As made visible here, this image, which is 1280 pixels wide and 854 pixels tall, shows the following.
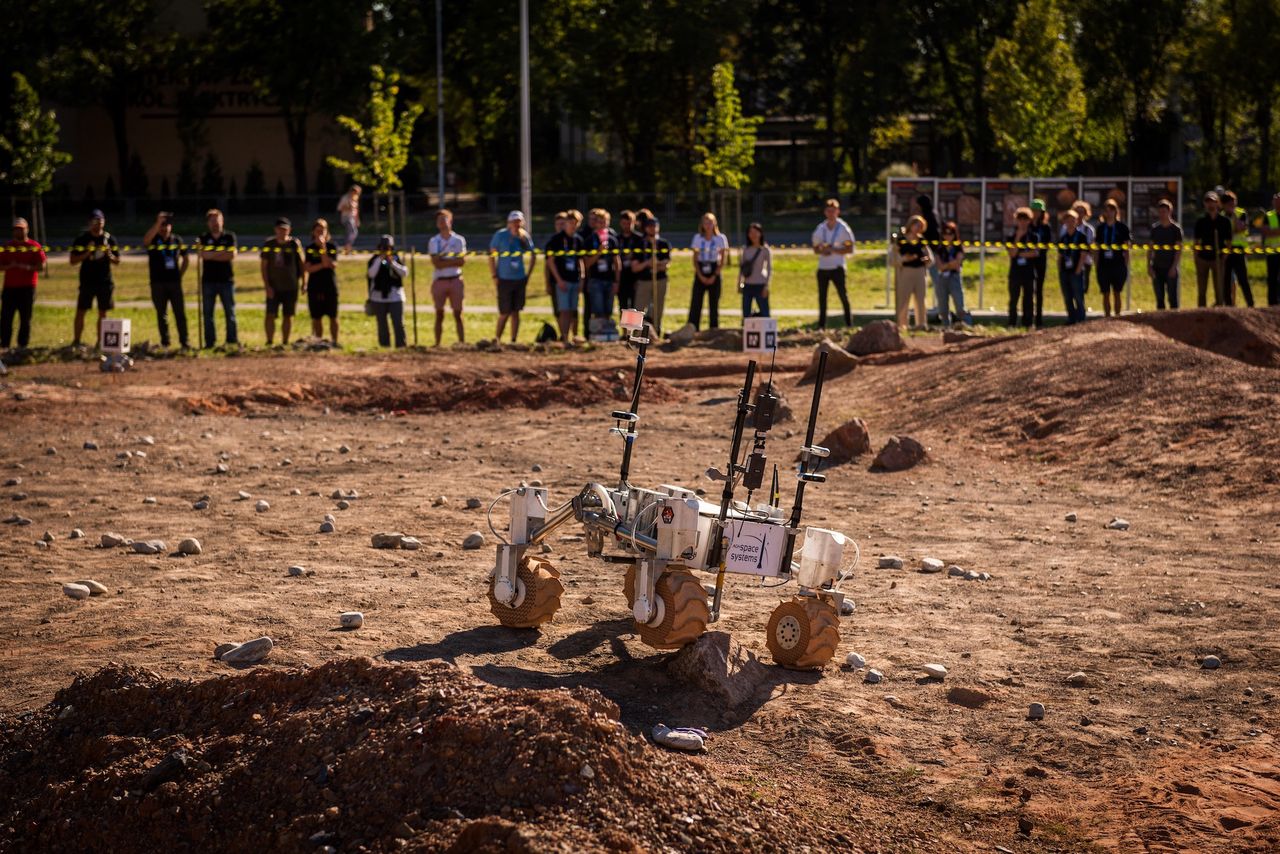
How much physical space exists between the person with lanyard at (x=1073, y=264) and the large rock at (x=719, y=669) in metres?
17.8

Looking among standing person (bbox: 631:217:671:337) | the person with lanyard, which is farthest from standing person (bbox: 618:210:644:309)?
the person with lanyard

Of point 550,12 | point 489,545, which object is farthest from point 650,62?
point 489,545

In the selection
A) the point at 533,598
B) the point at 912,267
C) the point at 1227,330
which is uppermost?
the point at 912,267

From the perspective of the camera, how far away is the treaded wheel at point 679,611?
8.44m

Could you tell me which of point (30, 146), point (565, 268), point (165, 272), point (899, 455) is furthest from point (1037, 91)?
point (899, 455)

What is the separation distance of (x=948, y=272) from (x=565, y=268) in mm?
6627

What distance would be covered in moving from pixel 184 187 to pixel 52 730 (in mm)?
61163

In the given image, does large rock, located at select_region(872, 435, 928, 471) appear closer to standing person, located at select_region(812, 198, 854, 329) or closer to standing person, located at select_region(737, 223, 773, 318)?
standing person, located at select_region(737, 223, 773, 318)

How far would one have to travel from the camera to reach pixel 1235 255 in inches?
1009

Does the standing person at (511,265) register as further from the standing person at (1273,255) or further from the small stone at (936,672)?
the small stone at (936,672)

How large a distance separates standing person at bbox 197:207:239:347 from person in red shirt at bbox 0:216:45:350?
2321 mm

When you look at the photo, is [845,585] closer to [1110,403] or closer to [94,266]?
[1110,403]

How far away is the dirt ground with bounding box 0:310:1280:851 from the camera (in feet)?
23.3

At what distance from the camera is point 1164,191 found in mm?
31141
